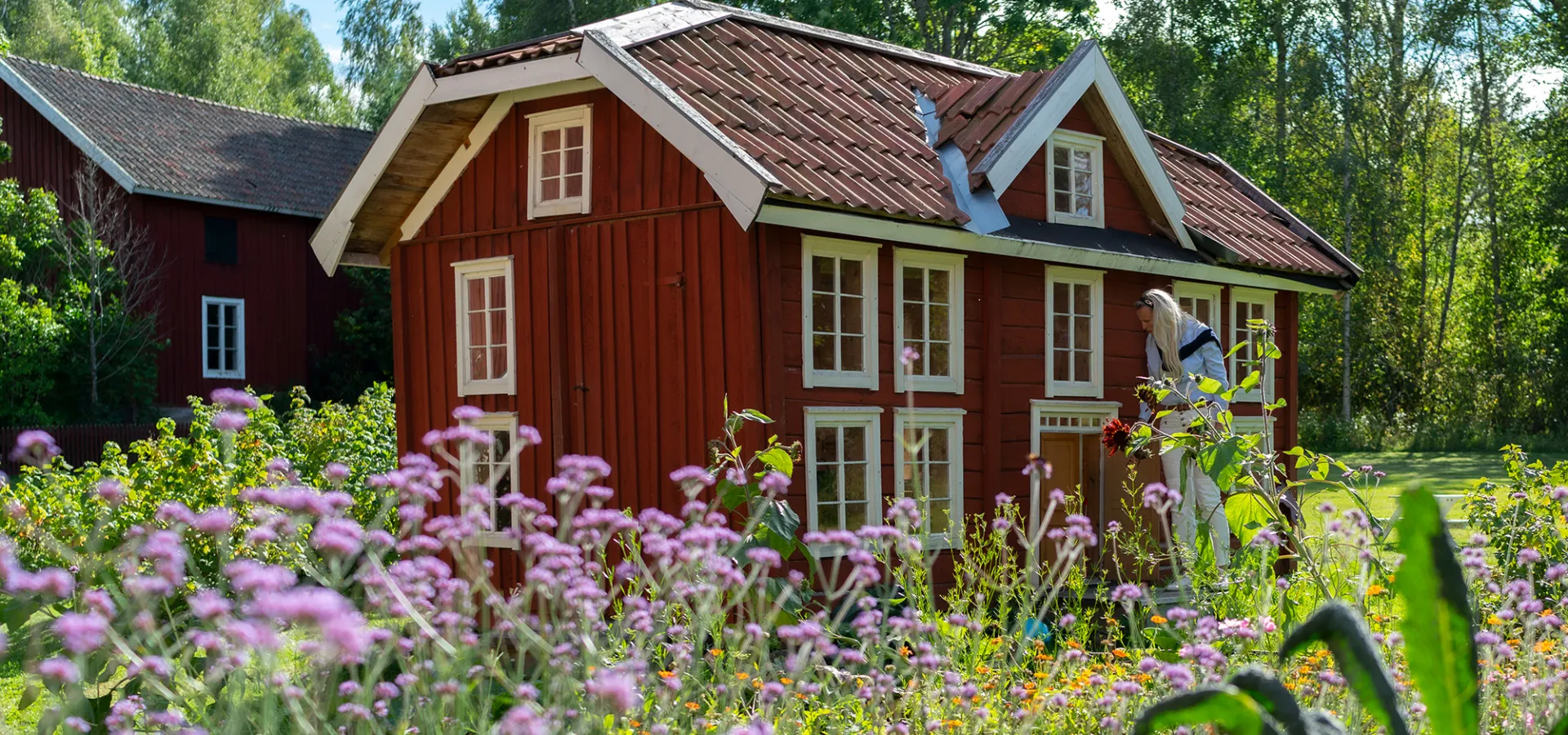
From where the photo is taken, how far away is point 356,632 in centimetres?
203

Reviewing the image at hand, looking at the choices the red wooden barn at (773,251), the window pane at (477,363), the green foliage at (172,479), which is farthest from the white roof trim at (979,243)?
the green foliage at (172,479)

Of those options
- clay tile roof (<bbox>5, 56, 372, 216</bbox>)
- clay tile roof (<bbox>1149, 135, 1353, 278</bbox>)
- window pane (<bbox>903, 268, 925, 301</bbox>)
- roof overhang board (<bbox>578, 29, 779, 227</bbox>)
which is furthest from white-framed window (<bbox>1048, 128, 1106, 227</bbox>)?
clay tile roof (<bbox>5, 56, 372, 216</bbox>)

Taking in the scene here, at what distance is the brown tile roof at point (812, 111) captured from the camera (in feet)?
31.6

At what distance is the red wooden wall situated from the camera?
24.5m

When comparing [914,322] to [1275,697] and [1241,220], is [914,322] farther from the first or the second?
[1275,697]

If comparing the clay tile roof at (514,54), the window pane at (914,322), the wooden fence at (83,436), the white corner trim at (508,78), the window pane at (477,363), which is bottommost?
the wooden fence at (83,436)

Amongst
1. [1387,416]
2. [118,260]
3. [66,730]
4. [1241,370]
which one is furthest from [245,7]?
[66,730]

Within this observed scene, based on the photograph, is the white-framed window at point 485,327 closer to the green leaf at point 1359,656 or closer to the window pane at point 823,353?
the window pane at point 823,353

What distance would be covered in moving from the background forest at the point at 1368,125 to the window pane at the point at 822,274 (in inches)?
921

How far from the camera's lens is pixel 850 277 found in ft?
33.7

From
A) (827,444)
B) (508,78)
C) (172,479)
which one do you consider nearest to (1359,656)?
(827,444)

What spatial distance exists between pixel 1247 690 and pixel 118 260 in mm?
24219

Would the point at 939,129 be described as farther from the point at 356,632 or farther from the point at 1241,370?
the point at 356,632

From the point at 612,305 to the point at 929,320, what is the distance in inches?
90.4
